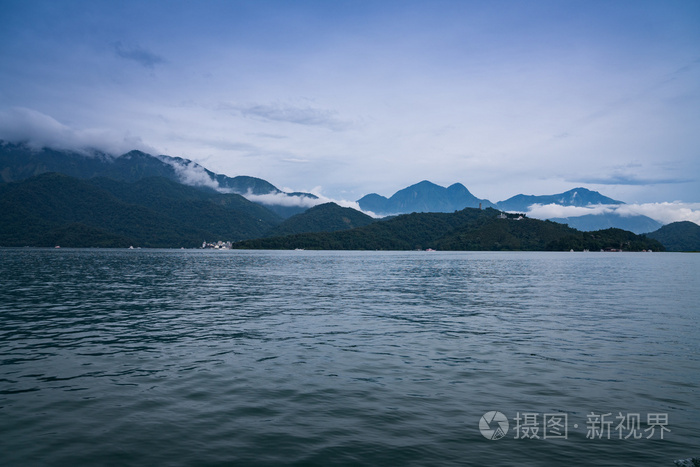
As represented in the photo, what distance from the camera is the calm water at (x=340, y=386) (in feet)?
41.9

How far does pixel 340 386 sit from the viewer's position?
61.4 ft

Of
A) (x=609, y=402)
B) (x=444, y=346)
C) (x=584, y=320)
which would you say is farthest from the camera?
(x=584, y=320)

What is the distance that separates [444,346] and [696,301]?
4164 cm

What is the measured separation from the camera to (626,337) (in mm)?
29125

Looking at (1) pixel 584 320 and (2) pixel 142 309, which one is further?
(2) pixel 142 309

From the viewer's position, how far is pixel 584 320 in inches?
1425

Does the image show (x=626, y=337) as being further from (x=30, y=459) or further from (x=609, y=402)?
(x=30, y=459)

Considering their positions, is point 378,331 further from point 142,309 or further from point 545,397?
point 142,309

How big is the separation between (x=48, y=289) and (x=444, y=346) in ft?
185

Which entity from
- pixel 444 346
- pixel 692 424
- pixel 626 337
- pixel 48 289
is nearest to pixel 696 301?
pixel 626 337

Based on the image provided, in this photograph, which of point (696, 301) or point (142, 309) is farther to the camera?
point (696, 301)

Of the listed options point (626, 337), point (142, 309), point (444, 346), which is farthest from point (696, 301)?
point (142, 309)

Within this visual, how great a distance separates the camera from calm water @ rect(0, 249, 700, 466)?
41.9ft

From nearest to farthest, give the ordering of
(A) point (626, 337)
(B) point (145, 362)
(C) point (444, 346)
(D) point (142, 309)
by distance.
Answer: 1. (B) point (145, 362)
2. (C) point (444, 346)
3. (A) point (626, 337)
4. (D) point (142, 309)
